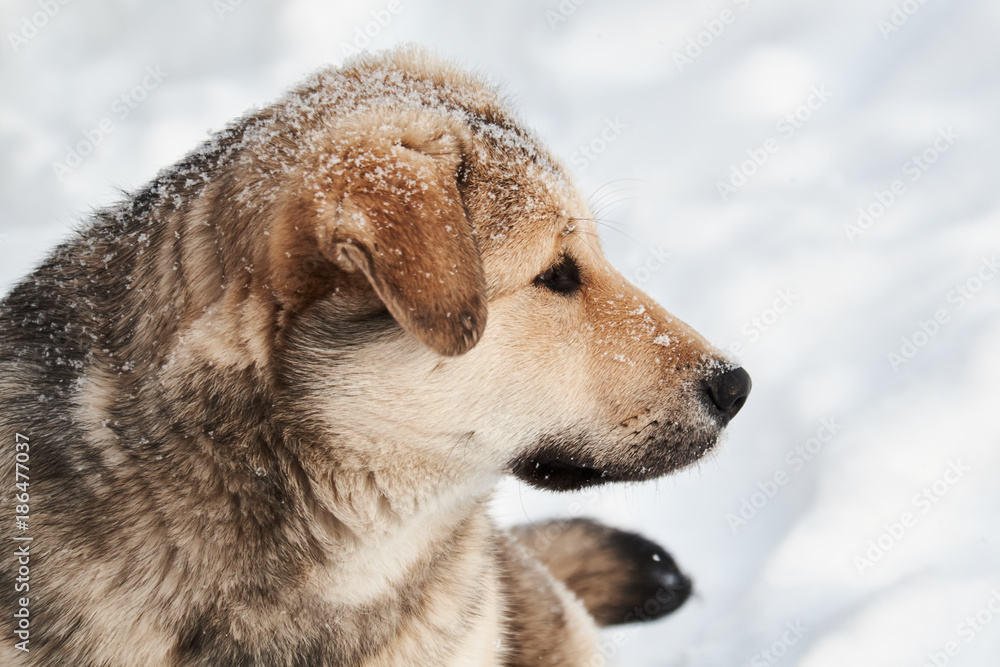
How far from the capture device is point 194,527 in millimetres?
2033

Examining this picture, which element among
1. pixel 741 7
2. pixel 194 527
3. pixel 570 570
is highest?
pixel 741 7

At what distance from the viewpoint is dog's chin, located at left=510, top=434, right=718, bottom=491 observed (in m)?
2.44

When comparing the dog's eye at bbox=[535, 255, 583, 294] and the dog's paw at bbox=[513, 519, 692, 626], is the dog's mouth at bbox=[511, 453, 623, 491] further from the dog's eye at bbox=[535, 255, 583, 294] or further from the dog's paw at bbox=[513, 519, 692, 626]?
the dog's paw at bbox=[513, 519, 692, 626]

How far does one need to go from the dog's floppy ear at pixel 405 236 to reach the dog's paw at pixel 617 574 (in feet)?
7.21

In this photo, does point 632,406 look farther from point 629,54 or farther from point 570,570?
point 629,54

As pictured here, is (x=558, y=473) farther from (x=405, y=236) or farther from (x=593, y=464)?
(x=405, y=236)

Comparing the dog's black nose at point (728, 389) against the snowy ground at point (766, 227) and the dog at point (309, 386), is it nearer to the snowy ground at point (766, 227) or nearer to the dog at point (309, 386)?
the dog at point (309, 386)

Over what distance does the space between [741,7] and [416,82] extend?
590cm

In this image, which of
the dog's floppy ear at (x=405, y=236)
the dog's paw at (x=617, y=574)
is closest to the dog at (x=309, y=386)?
the dog's floppy ear at (x=405, y=236)

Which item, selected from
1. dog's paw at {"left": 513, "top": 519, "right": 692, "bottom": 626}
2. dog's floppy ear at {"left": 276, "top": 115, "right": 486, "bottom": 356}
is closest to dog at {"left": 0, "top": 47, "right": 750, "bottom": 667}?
dog's floppy ear at {"left": 276, "top": 115, "right": 486, "bottom": 356}

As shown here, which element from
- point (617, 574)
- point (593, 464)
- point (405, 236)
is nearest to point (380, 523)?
point (593, 464)

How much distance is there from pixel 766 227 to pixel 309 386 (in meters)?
5.31

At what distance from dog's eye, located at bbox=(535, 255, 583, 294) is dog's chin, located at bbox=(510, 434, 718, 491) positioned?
54 cm

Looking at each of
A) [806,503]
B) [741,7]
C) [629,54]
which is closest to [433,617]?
[806,503]
